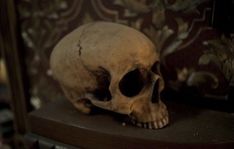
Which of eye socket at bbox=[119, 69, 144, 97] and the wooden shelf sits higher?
eye socket at bbox=[119, 69, 144, 97]

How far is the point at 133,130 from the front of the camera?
2.08 ft

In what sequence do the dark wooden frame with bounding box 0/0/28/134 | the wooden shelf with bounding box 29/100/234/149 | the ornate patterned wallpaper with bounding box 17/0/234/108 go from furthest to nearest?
1. the dark wooden frame with bounding box 0/0/28/134
2. the ornate patterned wallpaper with bounding box 17/0/234/108
3. the wooden shelf with bounding box 29/100/234/149

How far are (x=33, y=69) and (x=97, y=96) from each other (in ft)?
1.43

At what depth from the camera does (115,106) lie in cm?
62

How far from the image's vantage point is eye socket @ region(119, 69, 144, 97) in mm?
648

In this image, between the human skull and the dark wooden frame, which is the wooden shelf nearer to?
the human skull

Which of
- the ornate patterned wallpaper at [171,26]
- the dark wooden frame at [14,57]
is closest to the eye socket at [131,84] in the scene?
the ornate patterned wallpaper at [171,26]

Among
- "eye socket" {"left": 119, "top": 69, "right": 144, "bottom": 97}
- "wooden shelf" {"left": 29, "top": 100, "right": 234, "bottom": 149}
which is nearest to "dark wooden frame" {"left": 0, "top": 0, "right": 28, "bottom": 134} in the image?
"wooden shelf" {"left": 29, "top": 100, "right": 234, "bottom": 149}

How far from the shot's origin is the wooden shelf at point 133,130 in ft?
1.93

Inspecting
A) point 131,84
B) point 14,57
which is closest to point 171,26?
point 131,84

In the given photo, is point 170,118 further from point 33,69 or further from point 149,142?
point 33,69

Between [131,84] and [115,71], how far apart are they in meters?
0.08

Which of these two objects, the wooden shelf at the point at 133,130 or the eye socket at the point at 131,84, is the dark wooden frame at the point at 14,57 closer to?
the wooden shelf at the point at 133,130

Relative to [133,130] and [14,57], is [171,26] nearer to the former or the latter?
[133,130]
